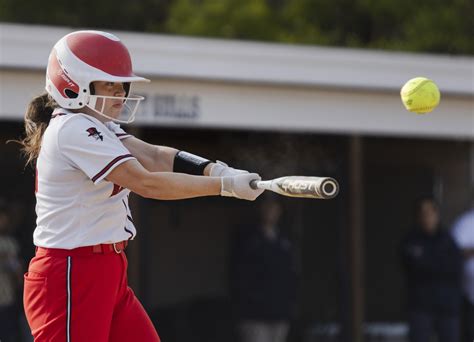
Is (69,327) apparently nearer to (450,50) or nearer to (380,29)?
(450,50)

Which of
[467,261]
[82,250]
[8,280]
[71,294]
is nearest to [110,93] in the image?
[82,250]

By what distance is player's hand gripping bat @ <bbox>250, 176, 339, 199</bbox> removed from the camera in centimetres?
319

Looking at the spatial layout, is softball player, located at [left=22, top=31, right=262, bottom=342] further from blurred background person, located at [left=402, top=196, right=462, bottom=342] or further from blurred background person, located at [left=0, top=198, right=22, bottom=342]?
blurred background person, located at [left=402, top=196, right=462, bottom=342]

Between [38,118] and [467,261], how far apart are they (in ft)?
19.1

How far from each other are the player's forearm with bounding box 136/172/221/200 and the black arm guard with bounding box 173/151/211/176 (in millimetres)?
335

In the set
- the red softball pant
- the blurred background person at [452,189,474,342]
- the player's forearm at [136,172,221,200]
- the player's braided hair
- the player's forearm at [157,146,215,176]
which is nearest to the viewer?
the player's forearm at [136,172,221,200]

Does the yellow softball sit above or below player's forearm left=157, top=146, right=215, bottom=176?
above

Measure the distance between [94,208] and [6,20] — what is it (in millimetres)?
15228

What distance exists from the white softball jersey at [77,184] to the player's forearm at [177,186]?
0.13 meters

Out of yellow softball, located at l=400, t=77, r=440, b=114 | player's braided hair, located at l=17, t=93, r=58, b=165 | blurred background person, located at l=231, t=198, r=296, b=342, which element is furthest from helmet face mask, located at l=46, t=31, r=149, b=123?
blurred background person, located at l=231, t=198, r=296, b=342

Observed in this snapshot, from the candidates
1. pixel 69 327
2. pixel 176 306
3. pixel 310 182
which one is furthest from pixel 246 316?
pixel 310 182

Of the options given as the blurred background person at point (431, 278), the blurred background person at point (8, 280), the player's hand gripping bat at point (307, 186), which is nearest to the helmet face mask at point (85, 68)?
the player's hand gripping bat at point (307, 186)

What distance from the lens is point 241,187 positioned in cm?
355

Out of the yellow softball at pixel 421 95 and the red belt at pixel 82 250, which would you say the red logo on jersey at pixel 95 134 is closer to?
the red belt at pixel 82 250
